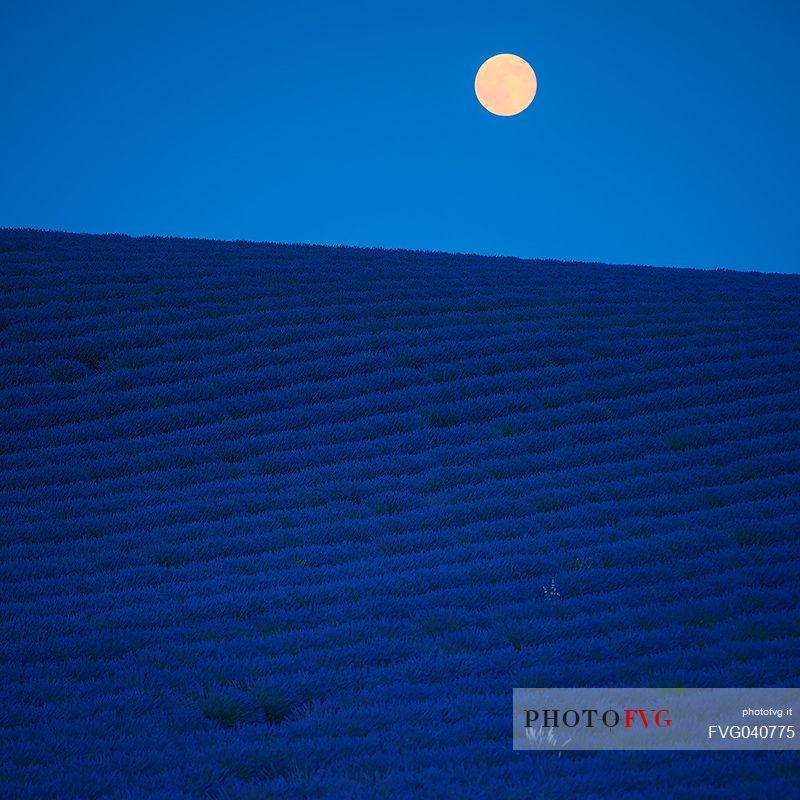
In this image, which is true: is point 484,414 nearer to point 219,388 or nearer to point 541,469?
point 541,469

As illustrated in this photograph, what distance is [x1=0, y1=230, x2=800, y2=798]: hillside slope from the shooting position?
4.10 meters

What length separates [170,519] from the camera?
6.92 meters

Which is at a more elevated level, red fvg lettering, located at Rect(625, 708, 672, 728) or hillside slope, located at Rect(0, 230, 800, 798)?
hillside slope, located at Rect(0, 230, 800, 798)

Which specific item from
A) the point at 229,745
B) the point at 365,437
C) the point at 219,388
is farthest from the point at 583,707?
the point at 219,388

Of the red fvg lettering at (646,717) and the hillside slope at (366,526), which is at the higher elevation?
the hillside slope at (366,526)

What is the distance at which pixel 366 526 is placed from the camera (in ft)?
22.2

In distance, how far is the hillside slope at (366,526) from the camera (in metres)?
4.10

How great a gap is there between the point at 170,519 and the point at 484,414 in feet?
12.2

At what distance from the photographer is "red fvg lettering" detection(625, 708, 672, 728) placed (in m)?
4.27

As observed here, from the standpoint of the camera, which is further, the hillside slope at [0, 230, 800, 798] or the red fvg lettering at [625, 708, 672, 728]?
the red fvg lettering at [625, 708, 672, 728]

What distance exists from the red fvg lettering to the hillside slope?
10.3 inches

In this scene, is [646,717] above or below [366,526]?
below

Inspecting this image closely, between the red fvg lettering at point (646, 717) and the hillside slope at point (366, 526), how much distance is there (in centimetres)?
26

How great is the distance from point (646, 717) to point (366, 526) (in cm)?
298
